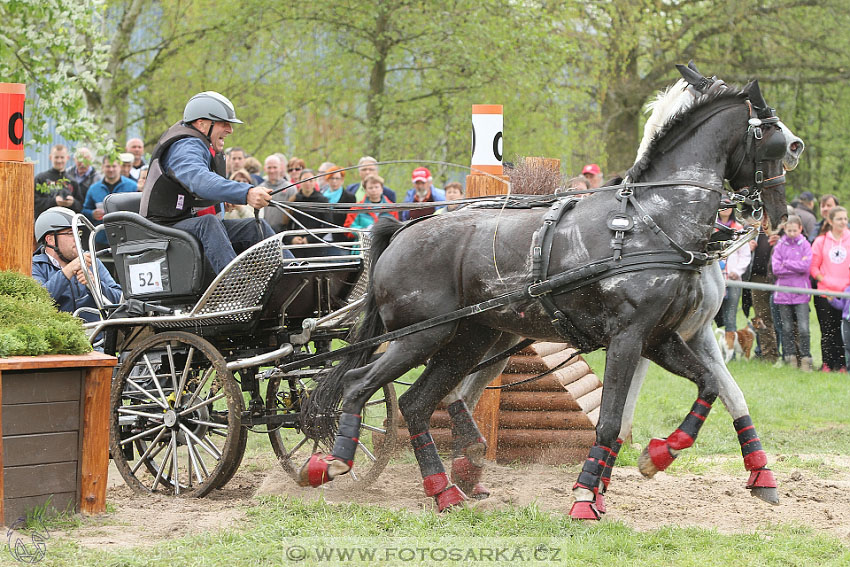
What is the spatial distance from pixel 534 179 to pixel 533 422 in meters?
1.70

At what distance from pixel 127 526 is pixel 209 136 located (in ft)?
8.43

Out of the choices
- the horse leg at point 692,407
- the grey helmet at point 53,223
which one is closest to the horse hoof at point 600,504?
the horse leg at point 692,407

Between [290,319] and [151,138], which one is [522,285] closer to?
[290,319]

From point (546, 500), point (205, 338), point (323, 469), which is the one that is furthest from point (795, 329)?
point (323, 469)

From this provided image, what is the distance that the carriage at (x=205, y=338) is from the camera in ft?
20.2

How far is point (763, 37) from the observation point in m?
20.6

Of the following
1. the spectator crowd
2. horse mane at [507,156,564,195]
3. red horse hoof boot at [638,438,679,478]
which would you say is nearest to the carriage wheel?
horse mane at [507,156,564,195]

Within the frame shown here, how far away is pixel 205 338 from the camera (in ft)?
21.7

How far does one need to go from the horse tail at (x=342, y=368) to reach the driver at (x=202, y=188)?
0.73 metres

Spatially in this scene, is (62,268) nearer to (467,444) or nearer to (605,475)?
(467,444)

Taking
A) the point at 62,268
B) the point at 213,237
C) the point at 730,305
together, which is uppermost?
the point at 213,237

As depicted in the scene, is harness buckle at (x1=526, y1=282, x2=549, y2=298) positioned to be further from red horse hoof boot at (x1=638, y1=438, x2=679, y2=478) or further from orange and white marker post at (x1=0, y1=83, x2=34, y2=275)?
orange and white marker post at (x1=0, y1=83, x2=34, y2=275)

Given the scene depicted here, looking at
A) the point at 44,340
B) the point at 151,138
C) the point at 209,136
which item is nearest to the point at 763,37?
the point at 151,138

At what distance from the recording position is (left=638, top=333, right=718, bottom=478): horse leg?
224 inches
